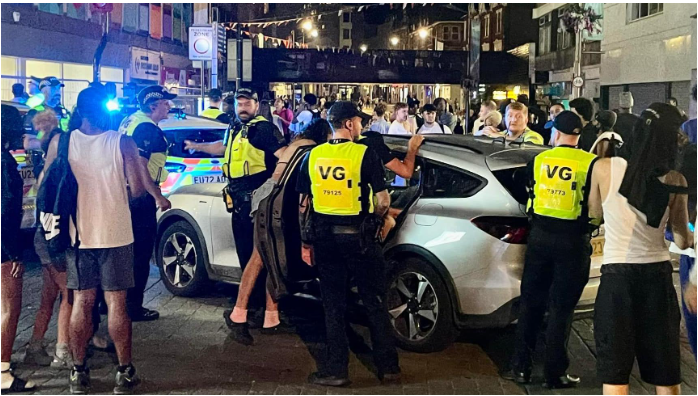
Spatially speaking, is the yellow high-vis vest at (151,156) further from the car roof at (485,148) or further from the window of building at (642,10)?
the window of building at (642,10)

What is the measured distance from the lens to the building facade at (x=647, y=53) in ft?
62.9

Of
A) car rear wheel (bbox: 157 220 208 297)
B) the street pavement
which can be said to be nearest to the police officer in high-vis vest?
the street pavement

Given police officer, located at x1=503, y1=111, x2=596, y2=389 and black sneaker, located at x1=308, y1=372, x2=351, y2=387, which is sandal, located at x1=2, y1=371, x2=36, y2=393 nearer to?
black sneaker, located at x1=308, y1=372, x2=351, y2=387

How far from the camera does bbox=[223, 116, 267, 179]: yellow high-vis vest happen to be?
6.55 metres

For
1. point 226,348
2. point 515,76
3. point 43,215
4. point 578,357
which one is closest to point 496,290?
point 578,357

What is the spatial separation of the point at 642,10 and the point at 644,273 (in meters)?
20.8

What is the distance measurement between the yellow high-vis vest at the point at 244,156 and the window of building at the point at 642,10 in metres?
17.8

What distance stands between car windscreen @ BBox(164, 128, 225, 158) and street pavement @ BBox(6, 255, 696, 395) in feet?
9.20

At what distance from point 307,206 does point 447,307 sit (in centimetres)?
124

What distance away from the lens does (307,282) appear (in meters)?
6.54

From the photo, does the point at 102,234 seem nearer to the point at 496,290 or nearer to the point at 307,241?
the point at 307,241

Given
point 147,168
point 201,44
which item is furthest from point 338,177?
point 201,44

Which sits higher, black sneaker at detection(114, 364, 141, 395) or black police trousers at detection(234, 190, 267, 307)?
black police trousers at detection(234, 190, 267, 307)

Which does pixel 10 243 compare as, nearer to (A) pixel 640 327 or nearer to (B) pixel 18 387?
(B) pixel 18 387
